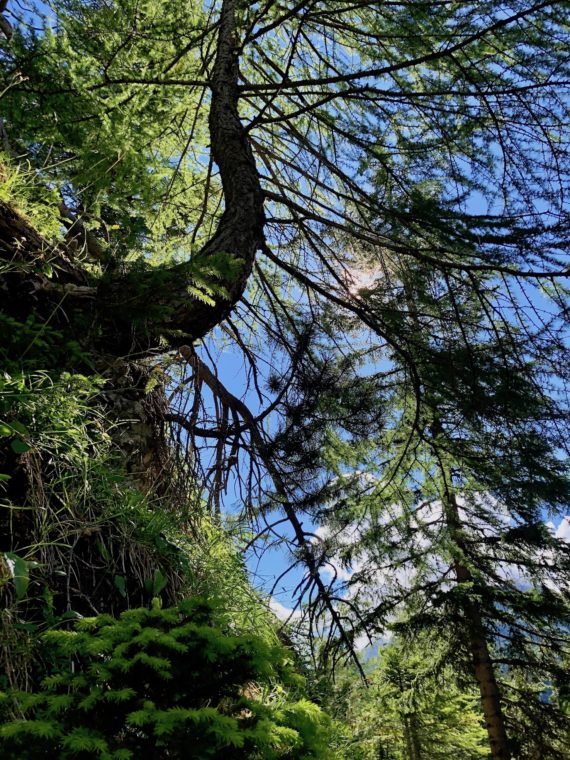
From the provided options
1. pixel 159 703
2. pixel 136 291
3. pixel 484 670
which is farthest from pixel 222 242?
pixel 484 670

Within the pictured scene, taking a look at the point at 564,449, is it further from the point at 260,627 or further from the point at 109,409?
the point at 109,409

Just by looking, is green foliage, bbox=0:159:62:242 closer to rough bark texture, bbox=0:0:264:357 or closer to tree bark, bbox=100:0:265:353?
rough bark texture, bbox=0:0:264:357

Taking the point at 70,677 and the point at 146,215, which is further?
the point at 146,215

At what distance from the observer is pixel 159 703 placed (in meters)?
1.27

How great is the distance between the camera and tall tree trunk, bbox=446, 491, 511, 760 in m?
6.42

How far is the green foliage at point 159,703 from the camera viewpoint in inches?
43.9

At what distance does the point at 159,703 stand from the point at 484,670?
681 centimetres

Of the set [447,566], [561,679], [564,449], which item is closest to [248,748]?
[564,449]

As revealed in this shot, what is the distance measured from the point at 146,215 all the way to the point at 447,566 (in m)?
5.68

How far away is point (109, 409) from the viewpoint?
101 inches

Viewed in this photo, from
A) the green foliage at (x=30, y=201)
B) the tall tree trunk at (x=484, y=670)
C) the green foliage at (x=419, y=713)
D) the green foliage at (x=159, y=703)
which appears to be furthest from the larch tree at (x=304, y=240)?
the green foliage at (x=419, y=713)

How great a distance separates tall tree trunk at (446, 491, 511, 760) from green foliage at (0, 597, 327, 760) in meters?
5.45

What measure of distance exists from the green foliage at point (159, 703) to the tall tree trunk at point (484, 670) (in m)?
5.45

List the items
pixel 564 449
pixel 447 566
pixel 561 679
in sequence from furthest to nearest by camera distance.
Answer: pixel 447 566
pixel 561 679
pixel 564 449
